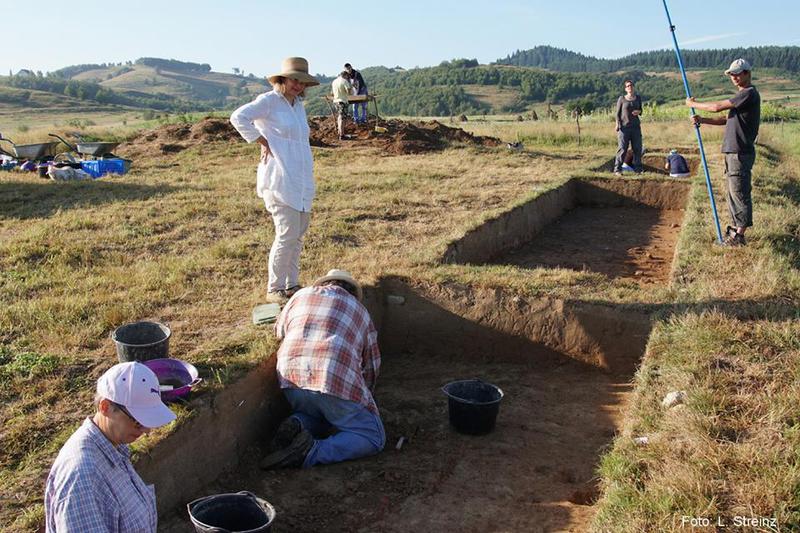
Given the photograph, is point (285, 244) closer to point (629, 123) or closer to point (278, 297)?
point (278, 297)

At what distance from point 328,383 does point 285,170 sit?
186cm

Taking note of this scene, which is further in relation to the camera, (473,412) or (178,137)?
(178,137)

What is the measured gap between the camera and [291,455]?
Answer: 14.3 ft

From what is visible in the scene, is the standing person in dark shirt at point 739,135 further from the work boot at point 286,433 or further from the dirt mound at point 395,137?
the dirt mound at point 395,137

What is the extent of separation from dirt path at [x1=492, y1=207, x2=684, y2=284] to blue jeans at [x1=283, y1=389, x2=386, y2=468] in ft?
14.4

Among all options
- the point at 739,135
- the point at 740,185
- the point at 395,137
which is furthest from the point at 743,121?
the point at 395,137

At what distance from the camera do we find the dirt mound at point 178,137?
1789 centimetres

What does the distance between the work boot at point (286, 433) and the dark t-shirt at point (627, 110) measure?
1056 centimetres

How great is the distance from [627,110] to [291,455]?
35.7ft

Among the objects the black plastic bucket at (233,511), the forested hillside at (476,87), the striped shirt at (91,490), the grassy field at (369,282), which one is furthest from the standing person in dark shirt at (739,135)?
the forested hillside at (476,87)

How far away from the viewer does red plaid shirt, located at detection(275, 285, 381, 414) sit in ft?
14.8

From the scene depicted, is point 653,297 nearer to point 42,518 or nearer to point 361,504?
point 361,504

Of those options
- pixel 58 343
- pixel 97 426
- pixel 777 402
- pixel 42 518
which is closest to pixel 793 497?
pixel 777 402

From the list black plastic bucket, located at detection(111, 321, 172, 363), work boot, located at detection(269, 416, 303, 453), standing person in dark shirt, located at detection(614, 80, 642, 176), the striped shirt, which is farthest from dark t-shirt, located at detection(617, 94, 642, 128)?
the striped shirt
